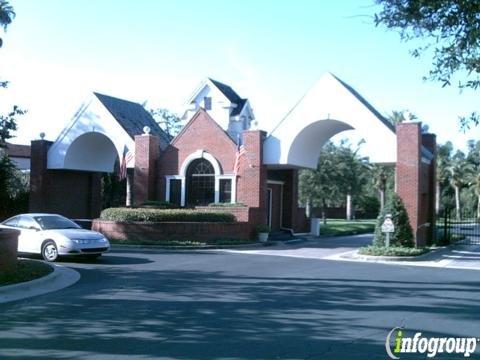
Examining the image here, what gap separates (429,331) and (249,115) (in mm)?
26337

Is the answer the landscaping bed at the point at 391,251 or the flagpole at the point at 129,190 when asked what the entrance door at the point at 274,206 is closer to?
the flagpole at the point at 129,190

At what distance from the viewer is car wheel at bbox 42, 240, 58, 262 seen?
16.8 metres

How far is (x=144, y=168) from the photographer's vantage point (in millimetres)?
29109

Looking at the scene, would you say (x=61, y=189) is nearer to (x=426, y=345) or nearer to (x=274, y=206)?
(x=274, y=206)

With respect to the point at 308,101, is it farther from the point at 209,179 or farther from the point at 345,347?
the point at 345,347

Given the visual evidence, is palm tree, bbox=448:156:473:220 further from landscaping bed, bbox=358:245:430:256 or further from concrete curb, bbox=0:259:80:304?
concrete curb, bbox=0:259:80:304

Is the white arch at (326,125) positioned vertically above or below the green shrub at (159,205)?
above

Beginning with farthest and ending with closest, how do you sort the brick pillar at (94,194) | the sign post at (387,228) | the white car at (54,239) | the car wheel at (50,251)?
1. the brick pillar at (94,194)
2. the sign post at (387,228)
3. the car wheel at (50,251)
4. the white car at (54,239)

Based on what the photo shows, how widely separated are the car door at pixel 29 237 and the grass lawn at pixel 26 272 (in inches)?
103

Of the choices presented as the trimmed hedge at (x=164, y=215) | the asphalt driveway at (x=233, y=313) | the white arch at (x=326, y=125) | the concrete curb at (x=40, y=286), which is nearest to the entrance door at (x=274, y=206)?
the white arch at (x=326, y=125)

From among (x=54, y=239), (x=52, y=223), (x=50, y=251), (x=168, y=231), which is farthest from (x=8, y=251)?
(x=168, y=231)

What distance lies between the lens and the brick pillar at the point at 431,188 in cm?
2614

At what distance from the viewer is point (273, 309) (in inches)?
393

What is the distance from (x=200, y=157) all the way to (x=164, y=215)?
5.23m
